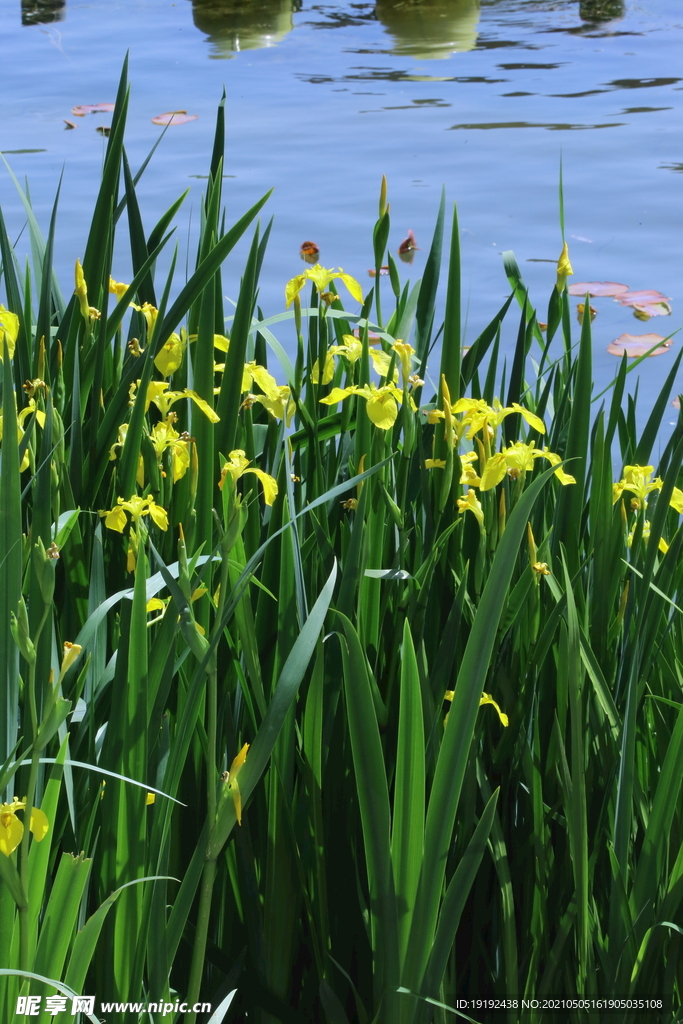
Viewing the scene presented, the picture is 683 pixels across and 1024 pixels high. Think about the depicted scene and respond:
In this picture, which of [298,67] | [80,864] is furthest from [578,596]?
[298,67]

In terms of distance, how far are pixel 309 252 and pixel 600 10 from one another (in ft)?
16.4

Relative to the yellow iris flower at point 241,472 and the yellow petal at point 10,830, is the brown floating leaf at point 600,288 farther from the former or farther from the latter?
the yellow petal at point 10,830

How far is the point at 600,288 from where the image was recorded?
9.87 ft

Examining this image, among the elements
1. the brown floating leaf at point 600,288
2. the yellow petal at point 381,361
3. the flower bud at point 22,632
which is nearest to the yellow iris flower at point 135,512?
the flower bud at point 22,632

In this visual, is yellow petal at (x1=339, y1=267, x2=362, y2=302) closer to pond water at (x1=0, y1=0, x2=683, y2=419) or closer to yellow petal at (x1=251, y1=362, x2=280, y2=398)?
yellow petal at (x1=251, y1=362, x2=280, y2=398)

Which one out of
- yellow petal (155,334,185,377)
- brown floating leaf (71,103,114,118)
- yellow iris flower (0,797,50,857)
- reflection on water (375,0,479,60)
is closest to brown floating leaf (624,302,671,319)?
yellow petal (155,334,185,377)

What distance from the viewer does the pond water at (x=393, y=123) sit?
336 centimetres

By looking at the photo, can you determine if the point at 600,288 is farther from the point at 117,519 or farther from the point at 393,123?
the point at 117,519

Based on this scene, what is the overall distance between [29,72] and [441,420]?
5.53 meters

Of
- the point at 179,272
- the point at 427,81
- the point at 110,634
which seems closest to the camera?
the point at 110,634

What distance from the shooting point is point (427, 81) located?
5324 millimetres

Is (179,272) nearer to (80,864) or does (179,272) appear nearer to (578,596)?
(578,596)

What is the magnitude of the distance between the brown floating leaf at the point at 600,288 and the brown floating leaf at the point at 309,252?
0.82 meters

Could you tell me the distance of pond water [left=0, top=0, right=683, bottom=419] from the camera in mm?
3359
